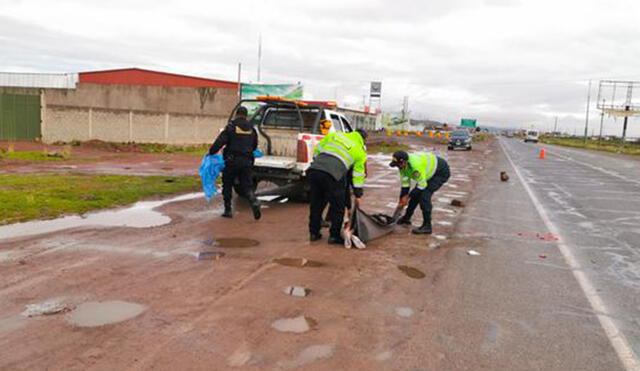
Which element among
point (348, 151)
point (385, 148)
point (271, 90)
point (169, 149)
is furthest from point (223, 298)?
point (271, 90)

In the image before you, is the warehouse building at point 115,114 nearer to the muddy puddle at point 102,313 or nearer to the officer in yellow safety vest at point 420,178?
the officer in yellow safety vest at point 420,178

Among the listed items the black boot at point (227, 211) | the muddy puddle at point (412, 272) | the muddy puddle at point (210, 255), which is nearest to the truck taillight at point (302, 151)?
the black boot at point (227, 211)

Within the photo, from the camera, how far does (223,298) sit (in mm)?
4477

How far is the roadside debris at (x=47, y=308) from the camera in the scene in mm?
3970

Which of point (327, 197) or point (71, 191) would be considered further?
point (71, 191)

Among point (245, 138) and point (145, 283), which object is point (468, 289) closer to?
point (145, 283)

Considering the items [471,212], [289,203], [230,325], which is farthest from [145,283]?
[471,212]

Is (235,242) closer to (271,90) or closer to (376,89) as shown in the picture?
(271,90)

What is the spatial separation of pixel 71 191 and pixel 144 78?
40.0m

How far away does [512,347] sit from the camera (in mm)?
3777

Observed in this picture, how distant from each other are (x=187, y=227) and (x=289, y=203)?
318cm

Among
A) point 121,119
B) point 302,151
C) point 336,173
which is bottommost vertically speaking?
point 336,173

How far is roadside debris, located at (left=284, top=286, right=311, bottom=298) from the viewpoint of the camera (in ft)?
15.4

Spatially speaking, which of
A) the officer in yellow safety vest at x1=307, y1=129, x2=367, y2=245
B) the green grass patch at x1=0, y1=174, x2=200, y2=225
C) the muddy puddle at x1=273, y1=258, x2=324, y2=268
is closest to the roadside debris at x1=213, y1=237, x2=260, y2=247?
the muddy puddle at x1=273, y1=258, x2=324, y2=268
